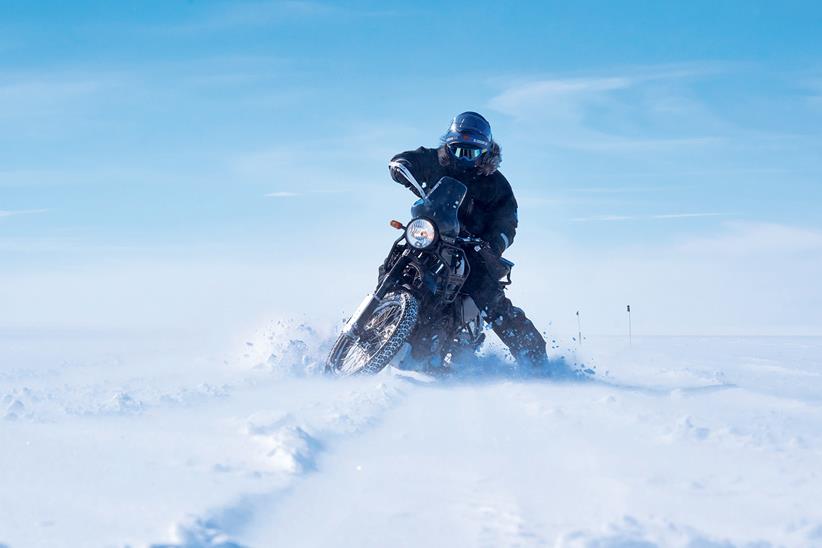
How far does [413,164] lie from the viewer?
25.1ft

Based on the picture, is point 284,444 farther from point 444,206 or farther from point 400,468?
point 444,206

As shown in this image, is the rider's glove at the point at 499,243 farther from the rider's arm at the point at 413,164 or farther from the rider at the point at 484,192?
the rider's arm at the point at 413,164

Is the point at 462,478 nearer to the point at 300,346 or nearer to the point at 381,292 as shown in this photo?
the point at 381,292

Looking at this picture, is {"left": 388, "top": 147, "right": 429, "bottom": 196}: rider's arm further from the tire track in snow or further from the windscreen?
the tire track in snow

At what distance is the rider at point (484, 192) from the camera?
7.55 m

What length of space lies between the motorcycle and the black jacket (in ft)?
1.73

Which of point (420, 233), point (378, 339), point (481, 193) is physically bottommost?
point (378, 339)

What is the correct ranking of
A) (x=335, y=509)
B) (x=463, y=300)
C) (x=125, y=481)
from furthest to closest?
(x=463, y=300) < (x=125, y=481) < (x=335, y=509)

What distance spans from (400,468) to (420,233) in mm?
3876

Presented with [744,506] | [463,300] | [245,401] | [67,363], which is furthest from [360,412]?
[67,363]

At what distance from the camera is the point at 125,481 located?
2459mm

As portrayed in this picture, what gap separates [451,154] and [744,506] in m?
5.68

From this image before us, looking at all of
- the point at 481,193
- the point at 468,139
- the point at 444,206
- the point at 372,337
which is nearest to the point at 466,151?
the point at 468,139

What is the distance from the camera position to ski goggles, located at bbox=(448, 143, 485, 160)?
755cm
